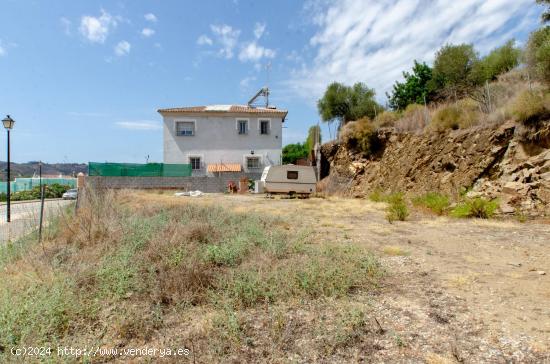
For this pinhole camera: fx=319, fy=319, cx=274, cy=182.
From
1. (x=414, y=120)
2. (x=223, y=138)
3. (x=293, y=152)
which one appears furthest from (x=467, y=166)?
(x=293, y=152)

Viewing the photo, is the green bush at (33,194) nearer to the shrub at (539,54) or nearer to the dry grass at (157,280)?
the dry grass at (157,280)

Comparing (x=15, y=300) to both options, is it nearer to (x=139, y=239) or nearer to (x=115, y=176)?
(x=139, y=239)

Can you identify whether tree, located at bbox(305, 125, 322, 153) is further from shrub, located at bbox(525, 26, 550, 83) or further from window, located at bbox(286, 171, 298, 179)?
shrub, located at bbox(525, 26, 550, 83)

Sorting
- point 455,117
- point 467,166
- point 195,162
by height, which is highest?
point 455,117

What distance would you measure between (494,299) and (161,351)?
3112 millimetres

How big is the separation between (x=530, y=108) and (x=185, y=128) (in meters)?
22.4

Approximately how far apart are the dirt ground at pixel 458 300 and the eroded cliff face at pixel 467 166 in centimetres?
278

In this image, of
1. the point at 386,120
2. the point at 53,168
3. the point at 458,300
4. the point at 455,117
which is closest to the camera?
the point at 458,300

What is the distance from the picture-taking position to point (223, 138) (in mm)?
26297

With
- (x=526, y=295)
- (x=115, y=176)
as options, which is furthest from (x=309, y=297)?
(x=115, y=176)

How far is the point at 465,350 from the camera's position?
236 cm

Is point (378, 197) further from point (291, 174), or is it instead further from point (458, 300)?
point (458, 300)

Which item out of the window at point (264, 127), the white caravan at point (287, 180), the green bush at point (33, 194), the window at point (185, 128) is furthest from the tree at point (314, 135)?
the green bush at point (33, 194)

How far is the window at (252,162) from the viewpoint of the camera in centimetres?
2656
